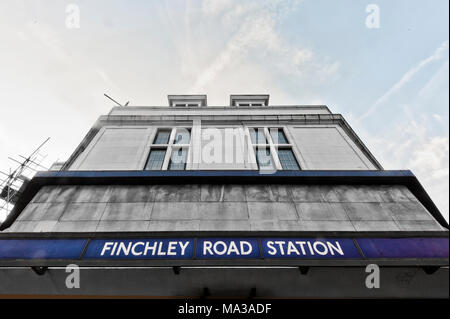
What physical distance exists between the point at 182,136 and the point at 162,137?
1138mm

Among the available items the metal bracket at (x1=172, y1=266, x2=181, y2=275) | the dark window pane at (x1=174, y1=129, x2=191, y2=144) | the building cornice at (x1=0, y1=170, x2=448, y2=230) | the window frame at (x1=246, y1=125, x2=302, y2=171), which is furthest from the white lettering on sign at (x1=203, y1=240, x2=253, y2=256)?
the dark window pane at (x1=174, y1=129, x2=191, y2=144)

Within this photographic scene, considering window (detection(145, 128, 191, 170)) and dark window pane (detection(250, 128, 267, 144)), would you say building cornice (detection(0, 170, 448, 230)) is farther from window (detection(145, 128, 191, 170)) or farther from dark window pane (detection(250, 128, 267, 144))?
dark window pane (detection(250, 128, 267, 144))

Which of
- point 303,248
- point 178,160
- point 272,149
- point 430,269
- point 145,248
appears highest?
point 272,149

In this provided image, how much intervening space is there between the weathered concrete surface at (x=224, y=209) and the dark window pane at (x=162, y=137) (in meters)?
4.21

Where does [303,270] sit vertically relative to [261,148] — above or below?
below

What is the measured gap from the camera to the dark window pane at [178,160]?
35.1ft

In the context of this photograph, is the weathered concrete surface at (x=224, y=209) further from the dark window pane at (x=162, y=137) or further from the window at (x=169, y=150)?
the dark window pane at (x=162, y=137)

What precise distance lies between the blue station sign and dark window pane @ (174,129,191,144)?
22.8 feet

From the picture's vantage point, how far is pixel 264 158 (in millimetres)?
11109

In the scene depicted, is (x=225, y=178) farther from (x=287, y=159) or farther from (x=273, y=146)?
(x=273, y=146)

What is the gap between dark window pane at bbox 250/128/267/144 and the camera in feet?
40.0

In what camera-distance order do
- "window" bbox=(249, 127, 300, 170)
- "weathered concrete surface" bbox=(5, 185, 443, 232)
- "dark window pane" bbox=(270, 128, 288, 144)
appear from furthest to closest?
"dark window pane" bbox=(270, 128, 288, 144)
"window" bbox=(249, 127, 300, 170)
"weathered concrete surface" bbox=(5, 185, 443, 232)

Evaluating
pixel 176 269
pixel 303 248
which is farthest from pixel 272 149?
pixel 176 269
